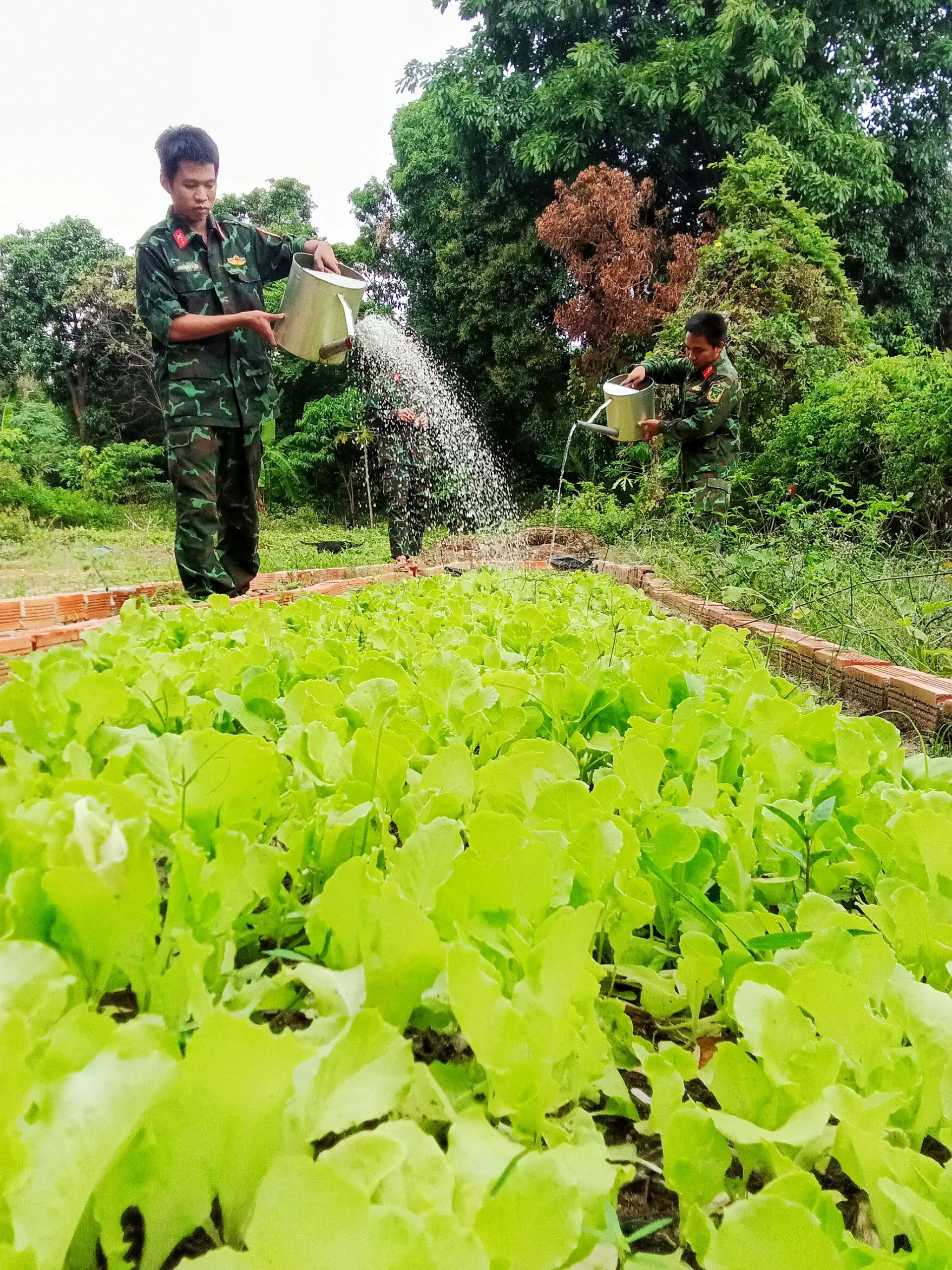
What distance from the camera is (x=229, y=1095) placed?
41 centimetres

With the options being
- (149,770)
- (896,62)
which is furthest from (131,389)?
(149,770)

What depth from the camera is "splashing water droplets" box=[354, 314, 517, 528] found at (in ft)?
47.0

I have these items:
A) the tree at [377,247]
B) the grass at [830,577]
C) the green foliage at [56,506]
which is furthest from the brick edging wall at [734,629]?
the tree at [377,247]

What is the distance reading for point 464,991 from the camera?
0.48 meters

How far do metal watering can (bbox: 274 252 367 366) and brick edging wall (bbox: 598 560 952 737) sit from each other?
219 cm

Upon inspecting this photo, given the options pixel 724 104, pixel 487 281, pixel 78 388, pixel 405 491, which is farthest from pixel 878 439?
pixel 78 388

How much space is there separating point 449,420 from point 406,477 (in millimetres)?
8597

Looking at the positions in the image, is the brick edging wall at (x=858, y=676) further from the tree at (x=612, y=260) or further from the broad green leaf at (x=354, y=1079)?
the tree at (x=612, y=260)

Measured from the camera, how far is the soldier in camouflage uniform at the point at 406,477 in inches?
324

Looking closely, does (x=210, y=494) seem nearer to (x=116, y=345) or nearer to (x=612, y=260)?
(x=612, y=260)

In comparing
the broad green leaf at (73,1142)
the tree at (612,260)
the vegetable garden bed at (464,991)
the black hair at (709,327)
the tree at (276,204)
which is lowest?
the vegetable garden bed at (464,991)

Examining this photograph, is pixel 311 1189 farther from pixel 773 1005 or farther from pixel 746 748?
pixel 746 748

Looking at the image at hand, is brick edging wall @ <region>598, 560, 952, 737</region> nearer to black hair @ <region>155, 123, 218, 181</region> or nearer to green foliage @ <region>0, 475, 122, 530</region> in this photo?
black hair @ <region>155, 123, 218, 181</region>

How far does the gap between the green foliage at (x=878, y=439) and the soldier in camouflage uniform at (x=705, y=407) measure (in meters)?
0.60
